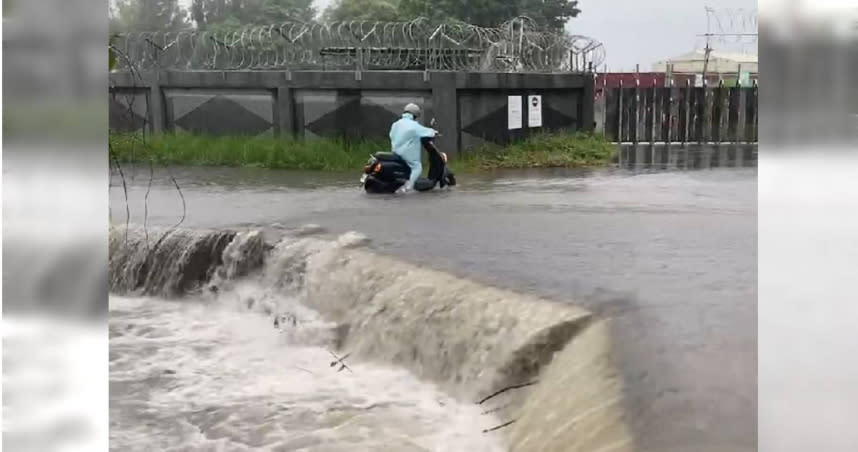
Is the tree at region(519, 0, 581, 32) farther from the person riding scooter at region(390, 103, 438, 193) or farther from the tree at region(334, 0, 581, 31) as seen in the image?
the person riding scooter at region(390, 103, 438, 193)

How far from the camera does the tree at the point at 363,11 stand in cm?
363

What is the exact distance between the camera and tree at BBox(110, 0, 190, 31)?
3.48m

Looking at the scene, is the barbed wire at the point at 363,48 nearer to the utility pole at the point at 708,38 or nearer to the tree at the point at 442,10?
the tree at the point at 442,10

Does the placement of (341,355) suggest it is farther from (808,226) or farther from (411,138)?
(808,226)

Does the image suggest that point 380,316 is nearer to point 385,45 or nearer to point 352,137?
point 352,137

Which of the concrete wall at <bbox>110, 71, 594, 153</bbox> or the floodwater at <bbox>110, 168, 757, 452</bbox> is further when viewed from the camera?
the concrete wall at <bbox>110, 71, 594, 153</bbox>

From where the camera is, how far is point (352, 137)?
3.75 meters

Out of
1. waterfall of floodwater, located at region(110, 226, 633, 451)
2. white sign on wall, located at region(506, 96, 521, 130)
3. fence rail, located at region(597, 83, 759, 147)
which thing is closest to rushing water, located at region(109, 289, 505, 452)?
waterfall of floodwater, located at region(110, 226, 633, 451)

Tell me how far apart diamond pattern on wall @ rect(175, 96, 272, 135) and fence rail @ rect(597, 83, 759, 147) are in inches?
56.5

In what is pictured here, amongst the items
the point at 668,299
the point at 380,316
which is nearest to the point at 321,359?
the point at 380,316

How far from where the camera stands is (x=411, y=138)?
12.2ft

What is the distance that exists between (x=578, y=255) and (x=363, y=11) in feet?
4.10

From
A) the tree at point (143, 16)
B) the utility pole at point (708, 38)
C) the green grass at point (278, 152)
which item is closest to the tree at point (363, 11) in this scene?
the green grass at point (278, 152)

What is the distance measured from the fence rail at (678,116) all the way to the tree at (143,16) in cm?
175
